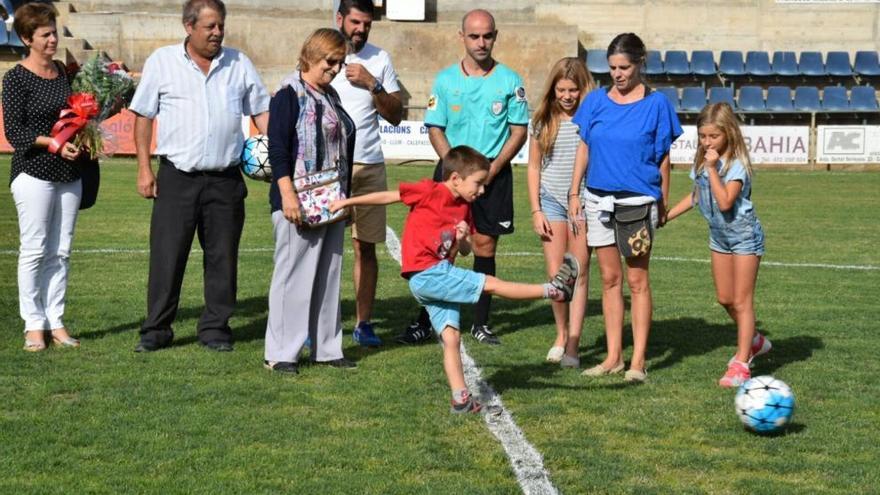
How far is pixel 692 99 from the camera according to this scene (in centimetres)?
3219

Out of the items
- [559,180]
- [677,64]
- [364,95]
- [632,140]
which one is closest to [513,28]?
[677,64]

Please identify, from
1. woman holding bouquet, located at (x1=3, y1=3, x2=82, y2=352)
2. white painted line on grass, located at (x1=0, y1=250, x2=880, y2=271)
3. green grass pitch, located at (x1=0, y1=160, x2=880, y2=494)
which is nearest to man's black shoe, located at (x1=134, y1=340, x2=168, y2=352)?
green grass pitch, located at (x1=0, y1=160, x2=880, y2=494)

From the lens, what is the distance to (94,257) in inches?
506

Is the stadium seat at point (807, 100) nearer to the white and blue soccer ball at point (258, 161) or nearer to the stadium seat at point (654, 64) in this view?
the stadium seat at point (654, 64)

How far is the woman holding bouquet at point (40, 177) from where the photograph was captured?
8047 mm

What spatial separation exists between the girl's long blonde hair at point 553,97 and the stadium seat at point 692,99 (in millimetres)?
24412

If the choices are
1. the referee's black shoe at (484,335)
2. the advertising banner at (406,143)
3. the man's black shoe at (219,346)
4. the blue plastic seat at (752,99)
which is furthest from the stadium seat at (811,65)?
the man's black shoe at (219,346)

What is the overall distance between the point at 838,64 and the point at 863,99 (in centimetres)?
148

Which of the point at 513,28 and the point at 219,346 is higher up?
the point at 513,28

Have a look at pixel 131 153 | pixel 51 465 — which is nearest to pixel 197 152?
pixel 51 465

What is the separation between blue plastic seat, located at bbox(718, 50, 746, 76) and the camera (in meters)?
33.2

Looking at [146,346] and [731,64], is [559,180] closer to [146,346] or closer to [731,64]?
[146,346]

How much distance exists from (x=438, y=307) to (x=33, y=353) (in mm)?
2859

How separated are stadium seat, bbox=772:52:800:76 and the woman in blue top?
26.9 meters
